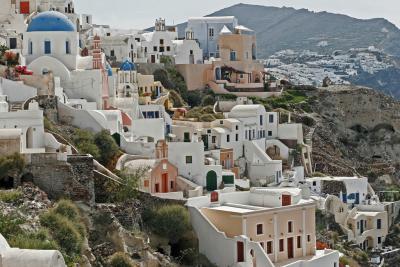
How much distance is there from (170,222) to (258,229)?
3.08 meters

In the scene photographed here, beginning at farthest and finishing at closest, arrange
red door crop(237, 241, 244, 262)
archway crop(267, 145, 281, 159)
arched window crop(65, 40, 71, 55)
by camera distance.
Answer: archway crop(267, 145, 281, 159), arched window crop(65, 40, 71, 55), red door crop(237, 241, 244, 262)

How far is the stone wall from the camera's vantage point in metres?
29.6

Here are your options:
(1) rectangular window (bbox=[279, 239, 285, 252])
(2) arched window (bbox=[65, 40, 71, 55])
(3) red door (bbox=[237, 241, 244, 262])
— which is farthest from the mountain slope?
(3) red door (bbox=[237, 241, 244, 262])

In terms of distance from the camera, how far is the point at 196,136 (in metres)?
41.9

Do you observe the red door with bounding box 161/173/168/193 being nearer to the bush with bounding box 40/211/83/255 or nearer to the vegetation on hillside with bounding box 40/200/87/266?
the vegetation on hillside with bounding box 40/200/87/266

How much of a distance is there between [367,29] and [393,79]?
52.3m

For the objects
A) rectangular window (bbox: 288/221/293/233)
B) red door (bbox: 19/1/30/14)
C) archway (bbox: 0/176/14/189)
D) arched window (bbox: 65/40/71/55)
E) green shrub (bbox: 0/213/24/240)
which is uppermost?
red door (bbox: 19/1/30/14)

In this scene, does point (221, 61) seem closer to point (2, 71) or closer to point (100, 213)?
point (2, 71)

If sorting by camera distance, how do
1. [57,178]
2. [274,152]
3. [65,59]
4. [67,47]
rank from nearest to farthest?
[57,178], [65,59], [67,47], [274,152]

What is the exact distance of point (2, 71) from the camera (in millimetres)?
39062

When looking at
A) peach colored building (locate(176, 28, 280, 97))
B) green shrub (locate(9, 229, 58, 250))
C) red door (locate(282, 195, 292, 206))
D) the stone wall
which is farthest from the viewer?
peach colored building (locate(176, 28, 280, 97))

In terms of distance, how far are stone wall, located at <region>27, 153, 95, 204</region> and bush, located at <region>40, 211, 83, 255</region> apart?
2347 millimetres

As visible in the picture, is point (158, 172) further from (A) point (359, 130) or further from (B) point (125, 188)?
(A) point (359, 130)

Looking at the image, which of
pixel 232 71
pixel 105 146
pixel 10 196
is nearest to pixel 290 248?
pixel 105 146
